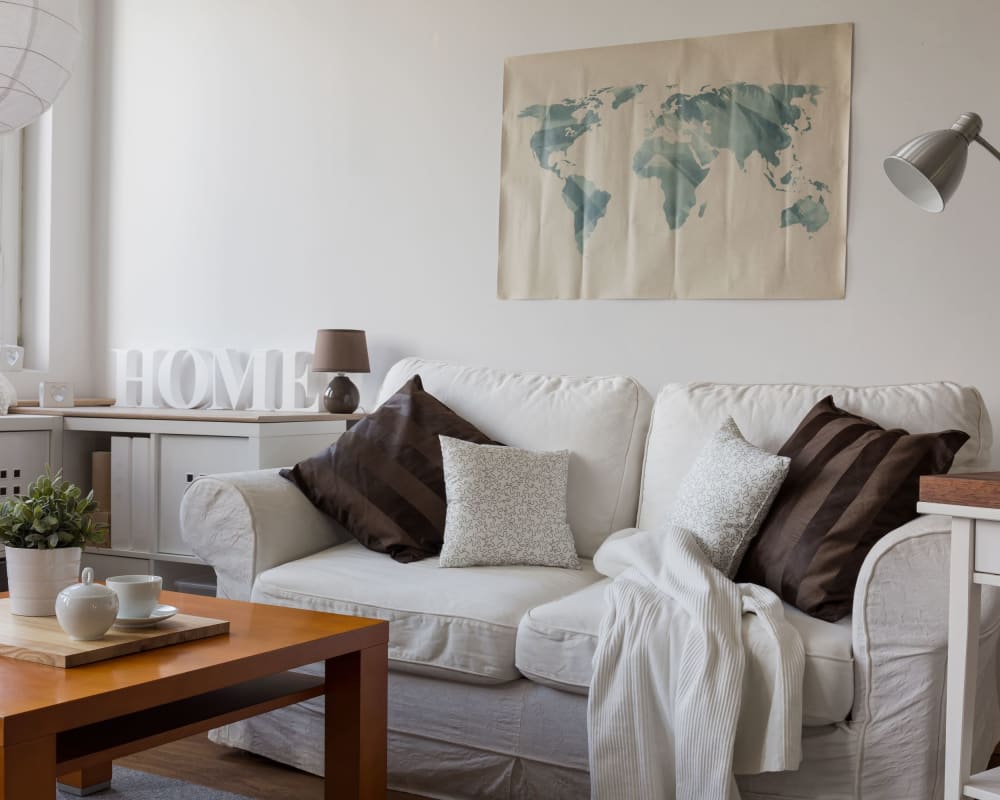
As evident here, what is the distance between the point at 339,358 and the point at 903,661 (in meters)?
2.11

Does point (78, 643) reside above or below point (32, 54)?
below

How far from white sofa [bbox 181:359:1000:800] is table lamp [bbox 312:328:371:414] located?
0.39 m

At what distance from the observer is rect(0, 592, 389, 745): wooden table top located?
1404 mm

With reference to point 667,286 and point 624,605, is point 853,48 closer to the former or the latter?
point 667,286

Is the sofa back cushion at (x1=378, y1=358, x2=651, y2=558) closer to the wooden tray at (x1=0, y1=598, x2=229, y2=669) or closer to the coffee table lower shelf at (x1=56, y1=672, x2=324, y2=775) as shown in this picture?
the coffee table lower shelf at (x1=56, y1=672, x2=324, y2=775)

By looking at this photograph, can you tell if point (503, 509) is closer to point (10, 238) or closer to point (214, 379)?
point (214, 379)

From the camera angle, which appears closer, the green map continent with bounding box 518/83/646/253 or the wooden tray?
the wooden tray

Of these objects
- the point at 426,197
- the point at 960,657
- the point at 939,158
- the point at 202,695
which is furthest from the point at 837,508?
the point at 426,197

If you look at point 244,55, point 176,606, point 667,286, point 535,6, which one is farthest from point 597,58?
point 176,606

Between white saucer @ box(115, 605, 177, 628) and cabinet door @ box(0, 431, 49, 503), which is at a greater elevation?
cabinet door @ box(0, 431, 49, 503)

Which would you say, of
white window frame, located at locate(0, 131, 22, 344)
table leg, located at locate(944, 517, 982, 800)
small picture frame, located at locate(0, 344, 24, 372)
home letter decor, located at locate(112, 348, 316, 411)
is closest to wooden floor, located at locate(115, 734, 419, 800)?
table leg, located at locate(944, 517, 982, 800)

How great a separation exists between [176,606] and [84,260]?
2.68 metres

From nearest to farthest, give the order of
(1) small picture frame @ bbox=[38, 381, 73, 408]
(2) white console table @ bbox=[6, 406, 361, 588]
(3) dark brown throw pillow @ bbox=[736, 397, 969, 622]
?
(3) dark brown throw pillow @ bbox=[736, 397, 969, 622], (2) white console table @ bbox=[6, 406, 361, 588], (1) small picture frame @ bbox=[38, 381, 73, 408]

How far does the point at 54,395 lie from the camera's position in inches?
148
